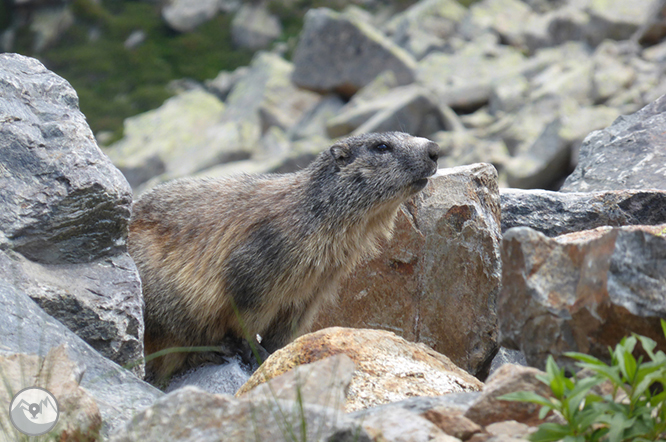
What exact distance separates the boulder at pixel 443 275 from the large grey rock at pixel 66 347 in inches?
104

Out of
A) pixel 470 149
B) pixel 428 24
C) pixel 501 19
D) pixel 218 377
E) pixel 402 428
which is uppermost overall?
pixel 402 428

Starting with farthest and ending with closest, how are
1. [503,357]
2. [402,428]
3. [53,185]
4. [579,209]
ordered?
[579,209], [503,357], [53,185], [402,428]

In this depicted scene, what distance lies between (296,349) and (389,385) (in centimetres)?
66

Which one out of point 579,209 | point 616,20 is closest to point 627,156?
point 579,209

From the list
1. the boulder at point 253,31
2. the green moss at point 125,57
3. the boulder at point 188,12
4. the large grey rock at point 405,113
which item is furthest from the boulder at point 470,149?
the boulder at point 188,12

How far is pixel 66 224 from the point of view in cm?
545

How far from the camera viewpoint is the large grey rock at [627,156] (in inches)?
289

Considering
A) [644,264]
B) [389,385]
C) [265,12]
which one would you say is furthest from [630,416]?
[265,12]

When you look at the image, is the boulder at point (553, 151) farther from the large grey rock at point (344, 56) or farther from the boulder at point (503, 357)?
the boulder at point (503, 357)

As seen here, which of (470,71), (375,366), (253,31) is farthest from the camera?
(253,31)

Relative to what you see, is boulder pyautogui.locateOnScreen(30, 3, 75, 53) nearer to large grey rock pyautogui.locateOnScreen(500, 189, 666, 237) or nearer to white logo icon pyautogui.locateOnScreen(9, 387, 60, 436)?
large grey rock pyautogui.locateOnScreen(500, 189, 666, 237)

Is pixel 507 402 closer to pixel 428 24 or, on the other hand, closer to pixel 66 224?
pixel 66 224

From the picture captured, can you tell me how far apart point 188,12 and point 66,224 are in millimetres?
40996

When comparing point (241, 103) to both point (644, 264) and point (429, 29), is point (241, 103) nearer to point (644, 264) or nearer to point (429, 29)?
point (429, 29)
